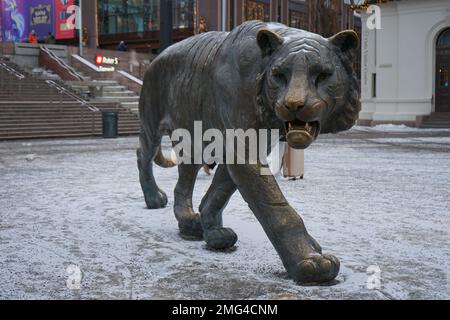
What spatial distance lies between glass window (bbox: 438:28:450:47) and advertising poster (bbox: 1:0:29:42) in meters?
32.6

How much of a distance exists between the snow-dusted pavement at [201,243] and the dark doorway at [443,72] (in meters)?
16.8

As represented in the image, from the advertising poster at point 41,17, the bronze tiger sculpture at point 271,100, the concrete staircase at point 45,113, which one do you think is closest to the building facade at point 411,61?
the concrete staircase at point 45,113

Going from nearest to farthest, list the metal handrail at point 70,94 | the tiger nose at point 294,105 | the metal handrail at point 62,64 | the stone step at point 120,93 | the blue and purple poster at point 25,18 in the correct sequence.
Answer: the tiger nose at point 294,105
the metal handrail at point 70,94
the stone step at point 120,93
the metal handrail at point 62,64
the blue and purple poster at point 25,18

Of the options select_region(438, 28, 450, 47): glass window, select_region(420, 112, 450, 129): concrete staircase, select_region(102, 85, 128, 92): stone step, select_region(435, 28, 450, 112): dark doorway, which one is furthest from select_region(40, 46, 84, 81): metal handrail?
select_region(438, 28, 450, 47): glass window

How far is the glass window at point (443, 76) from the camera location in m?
24.5

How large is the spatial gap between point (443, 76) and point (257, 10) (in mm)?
22387

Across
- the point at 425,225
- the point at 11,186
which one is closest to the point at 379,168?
the point at 425,225

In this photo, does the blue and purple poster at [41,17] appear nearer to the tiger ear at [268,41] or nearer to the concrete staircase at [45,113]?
the concrete staircase at [45,113]

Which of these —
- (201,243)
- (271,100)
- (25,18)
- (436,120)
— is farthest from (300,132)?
(25,18)

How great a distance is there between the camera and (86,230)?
4719 millimetres

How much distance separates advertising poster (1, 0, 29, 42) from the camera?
4581cm

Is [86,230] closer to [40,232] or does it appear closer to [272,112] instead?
[40,232]

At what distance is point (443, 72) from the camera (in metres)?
24.6
